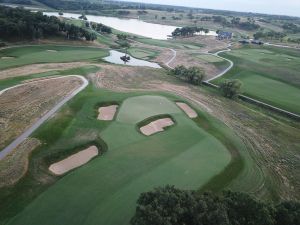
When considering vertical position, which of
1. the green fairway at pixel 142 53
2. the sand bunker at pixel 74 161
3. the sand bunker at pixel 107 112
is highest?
the sand bunker at pixel 74 161

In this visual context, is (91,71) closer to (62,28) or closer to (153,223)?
(62,28)

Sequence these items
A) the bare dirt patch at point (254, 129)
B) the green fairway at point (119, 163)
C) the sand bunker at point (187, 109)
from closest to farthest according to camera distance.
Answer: the green fairway at point (119, 163)
the bare dirt patch at point (254, 129)
the sand bunker at point (187, 109)

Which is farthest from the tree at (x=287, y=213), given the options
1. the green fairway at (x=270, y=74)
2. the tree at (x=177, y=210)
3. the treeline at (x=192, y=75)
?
the treeline at (x=192, y=75)

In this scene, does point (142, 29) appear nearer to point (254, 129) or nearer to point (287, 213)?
point (254, 129)

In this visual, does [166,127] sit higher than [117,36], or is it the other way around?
[166,127]

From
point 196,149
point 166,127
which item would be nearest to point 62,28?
point 166,127

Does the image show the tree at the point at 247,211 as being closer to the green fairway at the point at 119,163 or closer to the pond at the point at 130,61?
the green fairway at the point at 119,163

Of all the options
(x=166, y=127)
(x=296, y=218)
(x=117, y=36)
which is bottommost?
(x=117, y=36)

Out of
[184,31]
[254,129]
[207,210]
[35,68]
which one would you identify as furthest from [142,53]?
[207,210]

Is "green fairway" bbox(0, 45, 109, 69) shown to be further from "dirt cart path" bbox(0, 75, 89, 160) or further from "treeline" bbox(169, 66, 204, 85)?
"treeline" bbox(169, 66, 204, 85)
